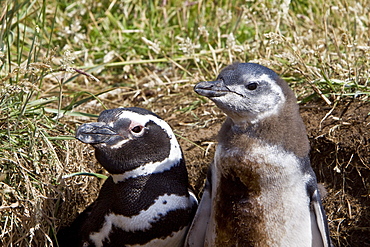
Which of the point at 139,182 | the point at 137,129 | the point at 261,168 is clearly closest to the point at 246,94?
the point at 261,168

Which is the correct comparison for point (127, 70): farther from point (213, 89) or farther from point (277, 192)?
point (277, 192)

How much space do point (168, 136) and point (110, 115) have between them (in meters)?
0.34

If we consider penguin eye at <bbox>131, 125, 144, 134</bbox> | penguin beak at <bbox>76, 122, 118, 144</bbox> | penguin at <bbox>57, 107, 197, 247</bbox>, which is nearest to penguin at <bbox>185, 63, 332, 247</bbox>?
penguin at <bbox>57, 107, 197, 247</bbox>

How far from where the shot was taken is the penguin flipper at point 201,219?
124 inches

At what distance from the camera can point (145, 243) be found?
121 inches

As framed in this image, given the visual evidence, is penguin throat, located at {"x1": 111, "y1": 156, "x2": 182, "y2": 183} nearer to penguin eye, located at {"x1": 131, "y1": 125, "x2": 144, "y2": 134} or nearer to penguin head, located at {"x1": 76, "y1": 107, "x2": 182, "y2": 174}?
penguin head, located at {"x1": 76, "y1": 107, "x2": 182, "y2": 174}

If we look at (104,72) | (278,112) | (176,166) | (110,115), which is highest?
(278,112)

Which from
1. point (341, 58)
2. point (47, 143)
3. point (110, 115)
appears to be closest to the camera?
point (110, 115)

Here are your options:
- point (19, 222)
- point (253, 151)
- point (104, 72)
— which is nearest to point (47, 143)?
point (19, 222)

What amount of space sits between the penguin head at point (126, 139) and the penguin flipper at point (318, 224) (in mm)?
811

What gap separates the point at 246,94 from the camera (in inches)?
106

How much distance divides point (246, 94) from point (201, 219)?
83cm

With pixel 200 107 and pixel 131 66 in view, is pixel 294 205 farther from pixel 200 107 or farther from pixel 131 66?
pixel 131 66

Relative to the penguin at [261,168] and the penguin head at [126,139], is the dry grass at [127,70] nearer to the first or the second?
the penguin head at [126,139]
